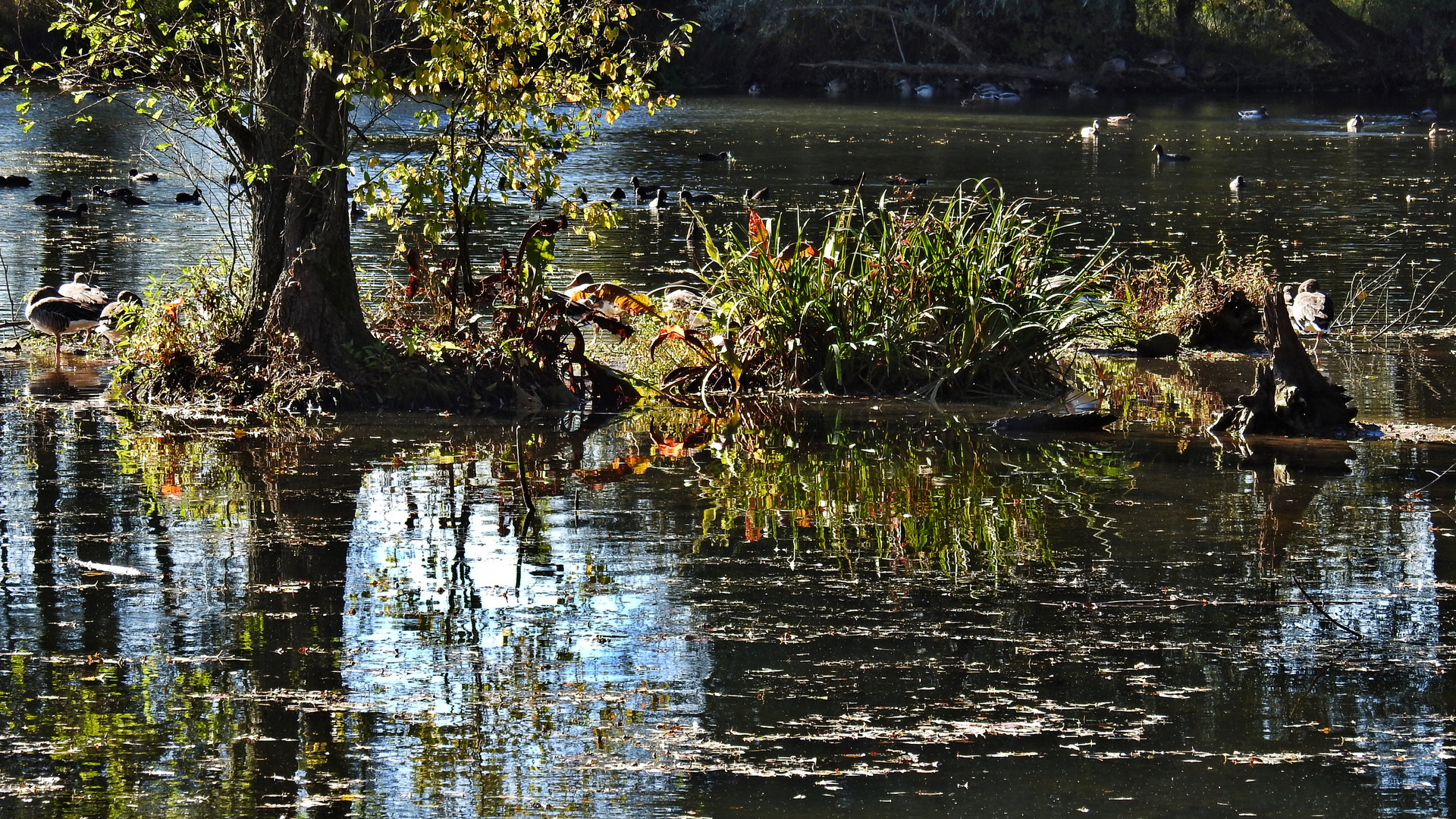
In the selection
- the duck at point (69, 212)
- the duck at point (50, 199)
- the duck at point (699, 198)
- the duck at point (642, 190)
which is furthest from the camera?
the duck at point (642, 190)

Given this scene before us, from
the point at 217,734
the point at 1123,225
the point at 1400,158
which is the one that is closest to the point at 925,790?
the point at 217,734

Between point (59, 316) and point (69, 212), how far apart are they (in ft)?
41.3

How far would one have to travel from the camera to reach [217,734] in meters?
5.16

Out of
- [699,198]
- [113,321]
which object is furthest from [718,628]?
[699,198]

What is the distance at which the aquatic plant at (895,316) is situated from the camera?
11.8 m

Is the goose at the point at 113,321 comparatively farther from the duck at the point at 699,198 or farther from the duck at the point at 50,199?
the duck at the point at 699,198

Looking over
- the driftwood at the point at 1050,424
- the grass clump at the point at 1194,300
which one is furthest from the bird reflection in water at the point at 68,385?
the grass clump at the point at 1194,300

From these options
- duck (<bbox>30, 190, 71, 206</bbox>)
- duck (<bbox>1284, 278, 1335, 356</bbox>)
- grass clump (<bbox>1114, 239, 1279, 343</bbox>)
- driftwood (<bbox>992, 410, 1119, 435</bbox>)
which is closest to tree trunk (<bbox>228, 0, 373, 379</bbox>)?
driftwood (<bbox>992, 410, 1119, 435</bbox>)

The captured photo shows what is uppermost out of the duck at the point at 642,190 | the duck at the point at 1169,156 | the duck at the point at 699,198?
the duck at the point at 1169,156

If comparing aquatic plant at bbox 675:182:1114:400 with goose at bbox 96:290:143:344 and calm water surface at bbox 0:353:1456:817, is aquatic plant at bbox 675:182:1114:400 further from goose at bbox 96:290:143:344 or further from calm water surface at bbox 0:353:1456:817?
goose at bbox 96:290:143:344

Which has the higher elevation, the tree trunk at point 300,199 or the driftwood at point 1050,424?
the tree trunk at point 300,199

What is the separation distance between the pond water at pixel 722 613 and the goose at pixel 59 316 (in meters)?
0.78

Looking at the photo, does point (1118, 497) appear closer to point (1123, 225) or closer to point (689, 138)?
point (1123, 225)

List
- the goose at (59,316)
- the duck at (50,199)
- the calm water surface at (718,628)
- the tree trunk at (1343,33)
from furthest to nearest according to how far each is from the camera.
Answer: the tree trunk at (1343,33), the duck at (50,199), the goose at (59,316), the calm water surface at (718,628)
